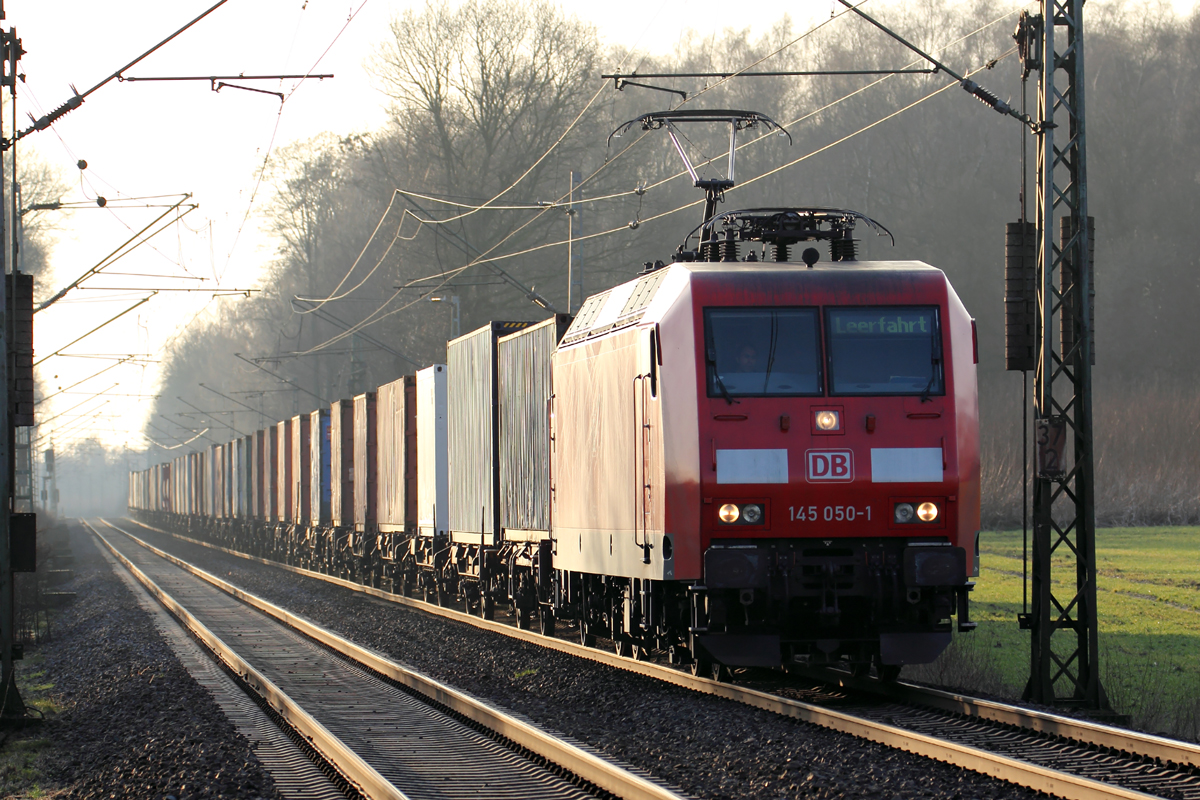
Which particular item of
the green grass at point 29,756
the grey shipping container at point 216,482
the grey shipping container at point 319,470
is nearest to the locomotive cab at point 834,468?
the green grass at point 29,756

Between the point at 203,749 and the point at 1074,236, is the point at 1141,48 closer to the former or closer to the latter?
the point at 1074,236

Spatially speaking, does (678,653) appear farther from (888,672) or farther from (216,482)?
(216,482)

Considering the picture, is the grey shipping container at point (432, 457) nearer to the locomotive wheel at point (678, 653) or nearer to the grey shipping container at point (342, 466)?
the grey shipping container at point (342, 466)

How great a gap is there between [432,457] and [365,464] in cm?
720

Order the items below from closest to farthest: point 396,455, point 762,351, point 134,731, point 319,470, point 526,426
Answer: point 762,351, point 134,731, point 526,426, point 396,455, point 319,470

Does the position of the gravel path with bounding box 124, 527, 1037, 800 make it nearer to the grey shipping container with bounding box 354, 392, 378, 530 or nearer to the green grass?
the green grass

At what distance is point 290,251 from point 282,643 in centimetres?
5437

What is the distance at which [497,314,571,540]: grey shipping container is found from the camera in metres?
14.3

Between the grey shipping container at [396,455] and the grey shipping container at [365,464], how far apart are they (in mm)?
505

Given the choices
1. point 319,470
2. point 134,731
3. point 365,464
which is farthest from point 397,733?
point 319,470

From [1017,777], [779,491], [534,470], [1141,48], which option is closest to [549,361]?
[534,470]

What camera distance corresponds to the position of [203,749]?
29.0ft

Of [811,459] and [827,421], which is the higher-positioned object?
[827,421]

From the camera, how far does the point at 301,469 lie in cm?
3547
